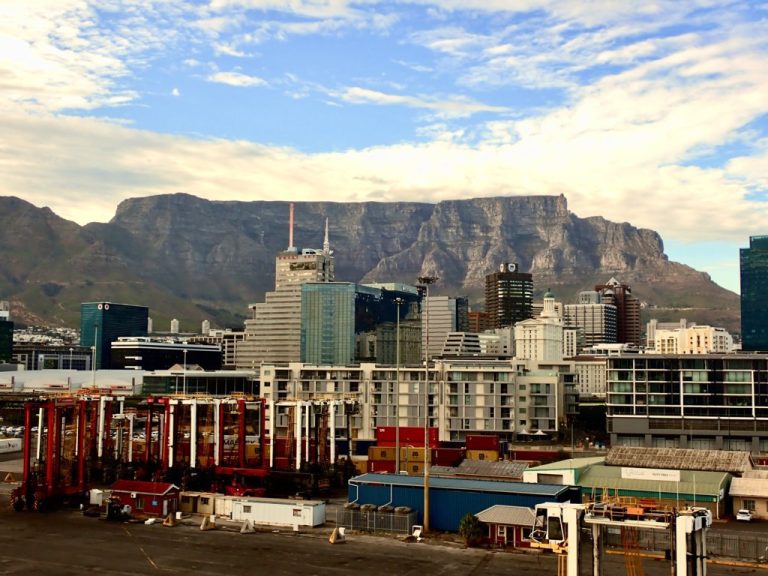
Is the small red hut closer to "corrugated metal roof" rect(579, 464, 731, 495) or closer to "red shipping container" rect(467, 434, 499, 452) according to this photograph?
"corrugated metal roof" rect(579, 464, 731, 495)

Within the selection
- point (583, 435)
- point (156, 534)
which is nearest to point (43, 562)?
point (156, 534)

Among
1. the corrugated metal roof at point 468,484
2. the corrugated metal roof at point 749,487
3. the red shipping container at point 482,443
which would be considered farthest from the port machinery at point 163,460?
the corrugated metal roof at point 749,487

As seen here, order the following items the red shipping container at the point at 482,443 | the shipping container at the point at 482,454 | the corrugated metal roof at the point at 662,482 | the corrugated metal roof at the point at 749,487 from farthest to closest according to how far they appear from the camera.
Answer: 1. the red shipping container at the point at 482,443
2. the shipping container at the point at 482,454
3. the corrugated metal roof at the point at 749,487
4. the corrugated metal roof at the point at 662,482

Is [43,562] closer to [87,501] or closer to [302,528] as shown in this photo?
[302,528]

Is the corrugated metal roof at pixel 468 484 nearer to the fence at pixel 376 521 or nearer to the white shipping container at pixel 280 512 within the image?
the fence at pixel 376 521

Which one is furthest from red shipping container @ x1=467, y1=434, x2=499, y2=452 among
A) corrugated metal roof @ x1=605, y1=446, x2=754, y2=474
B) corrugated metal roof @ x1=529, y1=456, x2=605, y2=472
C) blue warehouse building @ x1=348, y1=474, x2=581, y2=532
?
blue warehouse building @ x1=348, y1=474, x2=581, y2=532

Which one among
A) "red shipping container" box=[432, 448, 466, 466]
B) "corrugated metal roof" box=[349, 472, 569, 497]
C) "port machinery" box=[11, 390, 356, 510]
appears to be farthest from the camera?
"red shipping container" box=[432, 448, 466, 466]
